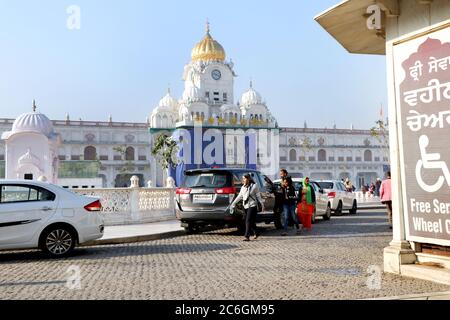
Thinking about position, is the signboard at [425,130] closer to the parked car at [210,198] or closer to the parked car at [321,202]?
the parked car at [210,198]

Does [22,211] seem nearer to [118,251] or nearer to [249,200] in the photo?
[118,251]

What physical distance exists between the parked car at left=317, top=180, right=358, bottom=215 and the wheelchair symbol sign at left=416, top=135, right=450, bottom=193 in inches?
479

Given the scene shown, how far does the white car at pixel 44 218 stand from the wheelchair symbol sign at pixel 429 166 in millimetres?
5869

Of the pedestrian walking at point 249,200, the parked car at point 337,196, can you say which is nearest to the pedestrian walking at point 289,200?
the pedestrian walking at point 249,200

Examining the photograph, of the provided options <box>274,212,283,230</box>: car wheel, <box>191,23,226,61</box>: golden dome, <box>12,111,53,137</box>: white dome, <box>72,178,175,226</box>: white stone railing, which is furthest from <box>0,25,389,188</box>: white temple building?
<box>274,212,283,230</box>: car wheel

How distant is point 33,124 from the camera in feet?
92.8

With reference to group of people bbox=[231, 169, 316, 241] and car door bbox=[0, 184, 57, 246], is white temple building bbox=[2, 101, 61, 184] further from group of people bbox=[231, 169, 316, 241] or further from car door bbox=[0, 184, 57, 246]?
car door bbox=[0, 184, 57, 246]

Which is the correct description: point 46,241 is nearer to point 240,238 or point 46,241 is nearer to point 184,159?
point 240,238

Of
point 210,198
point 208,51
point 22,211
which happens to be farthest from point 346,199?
point 208,51

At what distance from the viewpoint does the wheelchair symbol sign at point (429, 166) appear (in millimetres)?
5805

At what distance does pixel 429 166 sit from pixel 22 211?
6.63 meters

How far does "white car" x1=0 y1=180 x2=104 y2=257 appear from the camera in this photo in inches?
324

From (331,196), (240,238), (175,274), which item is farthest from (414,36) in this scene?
(331,196)

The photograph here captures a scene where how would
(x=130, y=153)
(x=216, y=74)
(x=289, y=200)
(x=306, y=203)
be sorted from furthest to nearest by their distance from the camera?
(x=130, y=153) < (x=216, y=74) < (x=306, y=203) < (x=289, y=200)
